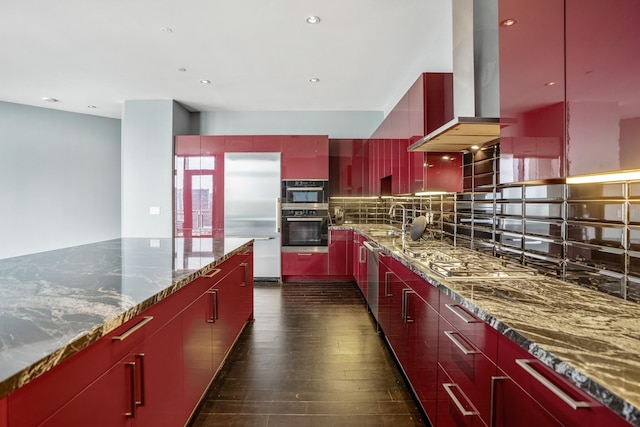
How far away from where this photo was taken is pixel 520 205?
6.02 feet

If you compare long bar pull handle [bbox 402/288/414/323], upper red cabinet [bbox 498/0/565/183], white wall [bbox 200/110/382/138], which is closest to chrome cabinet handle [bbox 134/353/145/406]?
long bar pull handle [bbox 402/288/414/323]

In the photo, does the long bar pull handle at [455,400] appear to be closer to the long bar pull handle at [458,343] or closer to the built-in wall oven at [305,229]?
the long bar pull handle at [458,343]

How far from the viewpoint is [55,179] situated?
5.18 metres

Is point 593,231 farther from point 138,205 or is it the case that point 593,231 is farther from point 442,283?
point 138,205

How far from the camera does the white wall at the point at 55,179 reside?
4.81 meters

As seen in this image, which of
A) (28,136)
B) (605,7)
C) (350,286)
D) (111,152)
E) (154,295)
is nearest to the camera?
(605,7)

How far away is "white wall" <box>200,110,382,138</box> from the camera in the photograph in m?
5.33

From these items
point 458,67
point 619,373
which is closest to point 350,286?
point 458,67

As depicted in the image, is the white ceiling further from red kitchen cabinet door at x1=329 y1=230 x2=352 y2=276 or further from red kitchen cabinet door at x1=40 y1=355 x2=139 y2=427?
red kitchen cabinet door at x1=40 y1=355 x2=139 y2=427

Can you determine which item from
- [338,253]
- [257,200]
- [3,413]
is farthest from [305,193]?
[3,413]

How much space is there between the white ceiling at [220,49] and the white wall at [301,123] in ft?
1.71

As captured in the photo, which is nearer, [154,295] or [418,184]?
[154,295]

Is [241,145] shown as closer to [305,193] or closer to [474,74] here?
[305,193]

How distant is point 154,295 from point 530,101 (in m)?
1.61
